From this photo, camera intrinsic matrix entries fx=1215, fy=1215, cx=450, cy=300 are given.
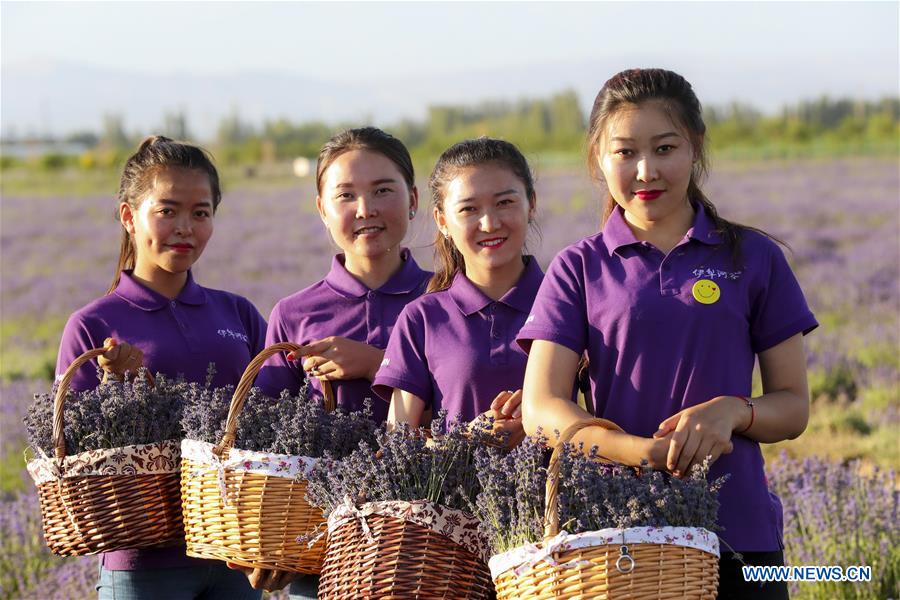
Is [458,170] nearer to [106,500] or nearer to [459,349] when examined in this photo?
[459,349]

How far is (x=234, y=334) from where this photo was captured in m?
3.65

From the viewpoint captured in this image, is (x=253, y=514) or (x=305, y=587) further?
(x=305, y=587)

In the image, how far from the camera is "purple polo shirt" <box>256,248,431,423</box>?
3.37 meters

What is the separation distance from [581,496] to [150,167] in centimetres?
200

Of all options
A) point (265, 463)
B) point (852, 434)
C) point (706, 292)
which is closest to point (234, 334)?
point (265, 463)

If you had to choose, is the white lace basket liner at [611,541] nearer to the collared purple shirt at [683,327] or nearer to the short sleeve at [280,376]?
the collared purple shirt at [683,327]

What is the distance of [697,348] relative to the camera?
2.51m

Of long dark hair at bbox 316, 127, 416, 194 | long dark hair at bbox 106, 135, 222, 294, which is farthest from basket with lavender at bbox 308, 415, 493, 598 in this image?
long dark hair at bbox 106, 135, 222, 294

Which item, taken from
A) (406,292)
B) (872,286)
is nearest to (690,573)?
(406,292)

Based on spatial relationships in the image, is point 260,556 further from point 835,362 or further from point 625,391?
point 835,362

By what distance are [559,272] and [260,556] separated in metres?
0.93

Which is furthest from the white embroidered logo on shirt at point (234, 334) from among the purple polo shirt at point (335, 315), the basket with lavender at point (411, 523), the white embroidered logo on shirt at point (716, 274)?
the white embroidered logo on shirt at point (716, 274)

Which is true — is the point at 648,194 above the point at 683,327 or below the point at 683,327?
above

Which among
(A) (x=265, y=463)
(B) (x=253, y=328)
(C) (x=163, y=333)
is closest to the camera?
(A) (x=265, y=463)
